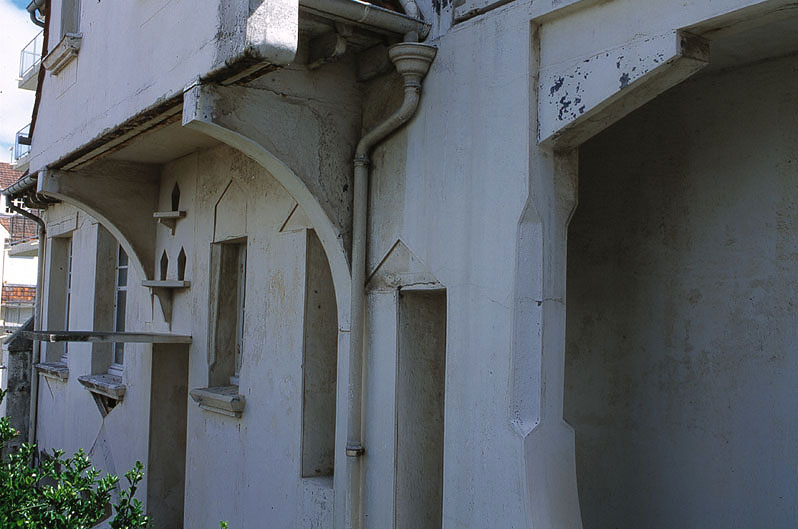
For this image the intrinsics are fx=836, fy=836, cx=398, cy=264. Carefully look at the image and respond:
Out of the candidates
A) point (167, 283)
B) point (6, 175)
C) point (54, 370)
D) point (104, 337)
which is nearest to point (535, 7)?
point (104, 337)

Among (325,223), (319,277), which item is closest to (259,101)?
(325,223)

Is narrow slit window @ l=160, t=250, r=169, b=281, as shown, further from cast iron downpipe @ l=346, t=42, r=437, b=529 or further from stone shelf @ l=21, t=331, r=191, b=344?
cast iron downpipe @ l=346, t=42, r=437, b=529

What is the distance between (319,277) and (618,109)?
2922 mm

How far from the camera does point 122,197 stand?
8.80 metres

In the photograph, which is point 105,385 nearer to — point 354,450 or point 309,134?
point 354,450

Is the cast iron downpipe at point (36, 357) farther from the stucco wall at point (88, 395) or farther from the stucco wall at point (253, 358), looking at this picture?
the stucco wall at point (253, 358)

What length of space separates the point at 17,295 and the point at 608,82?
32.6 m

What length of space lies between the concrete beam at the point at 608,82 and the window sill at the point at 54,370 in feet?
31.2

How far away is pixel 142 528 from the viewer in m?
3.56

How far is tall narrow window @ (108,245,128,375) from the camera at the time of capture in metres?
10.7

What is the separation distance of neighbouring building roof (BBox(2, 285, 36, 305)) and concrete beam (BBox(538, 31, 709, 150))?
103 feet

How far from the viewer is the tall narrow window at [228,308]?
25.4 ft

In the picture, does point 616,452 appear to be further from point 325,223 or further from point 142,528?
point 142,528

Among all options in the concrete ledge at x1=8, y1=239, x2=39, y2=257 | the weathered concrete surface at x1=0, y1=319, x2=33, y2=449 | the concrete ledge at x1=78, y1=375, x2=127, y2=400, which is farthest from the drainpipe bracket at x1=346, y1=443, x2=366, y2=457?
the concrete ledge at x1=8, y1=239, x2=39, y2=257
